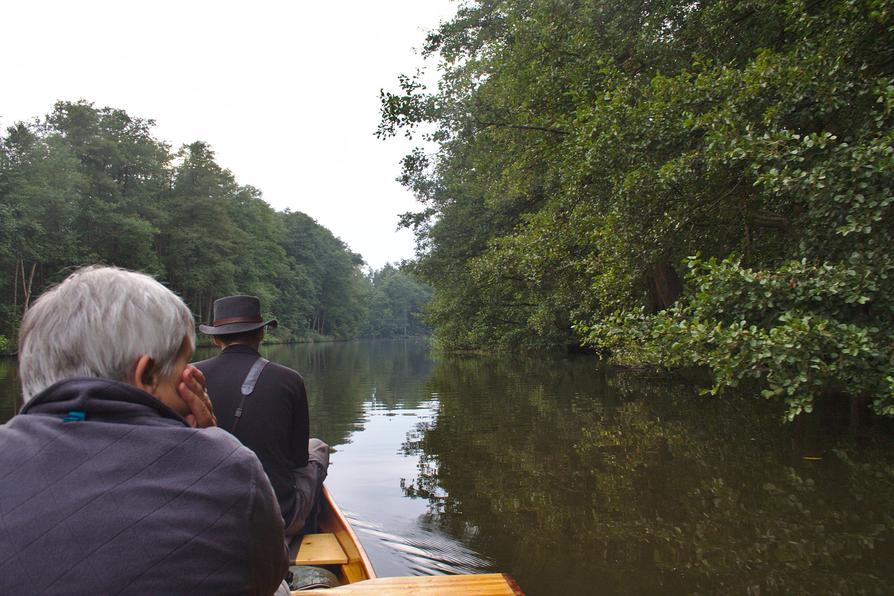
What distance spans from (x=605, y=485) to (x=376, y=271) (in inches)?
5442

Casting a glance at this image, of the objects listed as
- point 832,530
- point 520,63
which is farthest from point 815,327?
point 520,63

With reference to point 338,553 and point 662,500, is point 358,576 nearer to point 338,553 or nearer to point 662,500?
point 338,553

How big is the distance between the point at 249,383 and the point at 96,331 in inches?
83.2

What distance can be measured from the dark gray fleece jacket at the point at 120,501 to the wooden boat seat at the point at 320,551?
2838 mm

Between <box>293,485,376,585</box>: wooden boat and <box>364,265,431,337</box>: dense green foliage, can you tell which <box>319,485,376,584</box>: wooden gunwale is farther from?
<box>364,265,431,337</box>: dense green foliage

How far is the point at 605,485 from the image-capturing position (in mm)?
6820

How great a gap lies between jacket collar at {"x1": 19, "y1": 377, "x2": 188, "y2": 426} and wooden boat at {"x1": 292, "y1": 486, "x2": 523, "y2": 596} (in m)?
1.25

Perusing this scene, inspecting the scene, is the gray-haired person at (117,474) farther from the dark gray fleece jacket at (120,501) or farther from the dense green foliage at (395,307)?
the dense green foliage at (395,307)

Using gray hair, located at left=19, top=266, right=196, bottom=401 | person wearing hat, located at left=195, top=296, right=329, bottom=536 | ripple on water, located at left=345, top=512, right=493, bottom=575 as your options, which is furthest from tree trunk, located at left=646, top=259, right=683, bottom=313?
gray hair, located at left=19, top=266, right=196, bottom=401

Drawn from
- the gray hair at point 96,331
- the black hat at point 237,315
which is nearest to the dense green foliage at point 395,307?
the black hat at point 237,315

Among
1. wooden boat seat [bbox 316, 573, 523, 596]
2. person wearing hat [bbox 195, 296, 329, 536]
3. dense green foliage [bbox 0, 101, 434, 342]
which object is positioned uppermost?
dense green foliage [bbox 0, 101, 434, 342]

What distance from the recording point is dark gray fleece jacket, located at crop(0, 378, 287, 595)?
1125 millimetres

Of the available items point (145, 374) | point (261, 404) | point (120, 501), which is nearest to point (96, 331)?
point (145, 374)

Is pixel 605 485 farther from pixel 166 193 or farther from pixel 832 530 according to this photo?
pixel 166 193
